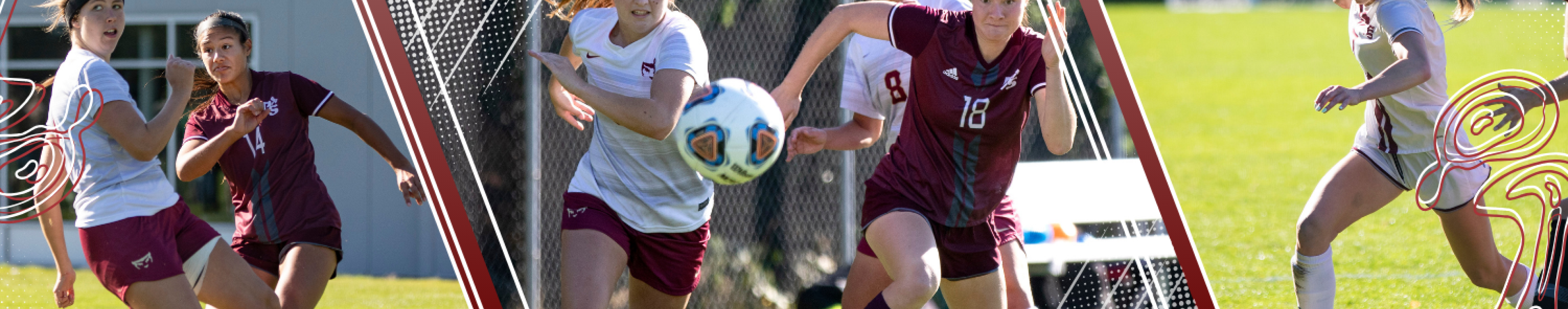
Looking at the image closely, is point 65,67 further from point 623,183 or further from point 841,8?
point 841,8

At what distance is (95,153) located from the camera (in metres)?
3.90

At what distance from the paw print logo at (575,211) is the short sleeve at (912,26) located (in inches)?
40.1

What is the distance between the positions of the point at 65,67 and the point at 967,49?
8.35 ft

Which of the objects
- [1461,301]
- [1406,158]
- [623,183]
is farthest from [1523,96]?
[623,183]

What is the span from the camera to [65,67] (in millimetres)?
3857

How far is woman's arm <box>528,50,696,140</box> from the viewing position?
12.2 feet

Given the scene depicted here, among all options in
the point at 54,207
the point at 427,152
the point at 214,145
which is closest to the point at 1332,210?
the point at 427,152

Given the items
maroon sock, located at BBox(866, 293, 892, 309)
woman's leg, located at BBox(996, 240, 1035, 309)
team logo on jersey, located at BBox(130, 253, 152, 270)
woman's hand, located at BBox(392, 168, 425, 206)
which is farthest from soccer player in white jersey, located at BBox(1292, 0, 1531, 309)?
team logo on jersey, located at BBox(130, 253, 152, 270)

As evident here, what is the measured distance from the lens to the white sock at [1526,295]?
178 inches

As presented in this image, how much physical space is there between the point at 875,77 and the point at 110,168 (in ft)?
7.52

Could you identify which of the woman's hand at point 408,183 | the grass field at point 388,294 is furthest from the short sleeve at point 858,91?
the grass field at point 388,294

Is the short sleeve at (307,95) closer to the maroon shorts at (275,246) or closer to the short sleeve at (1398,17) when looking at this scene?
the maroon shorts at (275,246)

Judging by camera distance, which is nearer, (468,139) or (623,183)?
(623,183)

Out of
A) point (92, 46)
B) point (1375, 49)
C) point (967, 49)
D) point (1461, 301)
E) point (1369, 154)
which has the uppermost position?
point (92, 46)
